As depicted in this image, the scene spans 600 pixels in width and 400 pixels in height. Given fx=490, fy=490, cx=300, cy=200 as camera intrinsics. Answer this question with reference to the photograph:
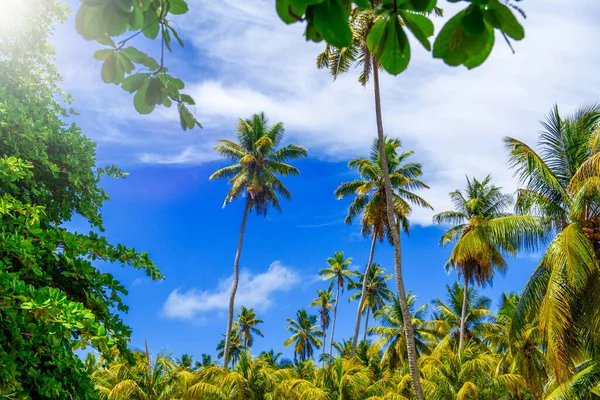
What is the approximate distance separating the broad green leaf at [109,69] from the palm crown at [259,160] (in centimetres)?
2576

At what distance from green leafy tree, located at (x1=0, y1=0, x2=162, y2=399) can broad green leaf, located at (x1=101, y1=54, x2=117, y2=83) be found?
308cm

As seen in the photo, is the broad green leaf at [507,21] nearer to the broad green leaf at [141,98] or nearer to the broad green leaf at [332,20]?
the broad green leaf at [332,20]

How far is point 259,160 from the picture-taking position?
2797cm

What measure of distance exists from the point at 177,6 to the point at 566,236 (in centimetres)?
1031

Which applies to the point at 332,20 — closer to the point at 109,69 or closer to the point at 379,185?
the point at 109,69

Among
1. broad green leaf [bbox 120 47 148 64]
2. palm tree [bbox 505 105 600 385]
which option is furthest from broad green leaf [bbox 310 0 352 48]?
palm tree [bbox 505 105 600 385]

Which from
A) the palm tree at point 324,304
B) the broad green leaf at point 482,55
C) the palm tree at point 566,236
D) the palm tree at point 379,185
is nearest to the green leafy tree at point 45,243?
the broad green leaf at point 482,55

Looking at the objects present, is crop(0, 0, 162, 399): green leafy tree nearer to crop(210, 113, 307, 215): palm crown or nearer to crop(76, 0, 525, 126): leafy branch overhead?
crop(76, 0, 525, 126): leafy branch overhead

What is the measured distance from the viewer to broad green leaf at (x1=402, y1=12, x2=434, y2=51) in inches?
53.3

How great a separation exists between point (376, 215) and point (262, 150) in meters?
7.79

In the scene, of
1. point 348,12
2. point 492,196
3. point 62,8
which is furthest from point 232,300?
point 348,12

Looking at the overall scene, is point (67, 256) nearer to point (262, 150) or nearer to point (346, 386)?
point (346, 386)

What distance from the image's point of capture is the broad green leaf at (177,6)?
1748mm

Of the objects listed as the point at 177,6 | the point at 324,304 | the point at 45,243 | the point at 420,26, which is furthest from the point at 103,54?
the point at 324,304
